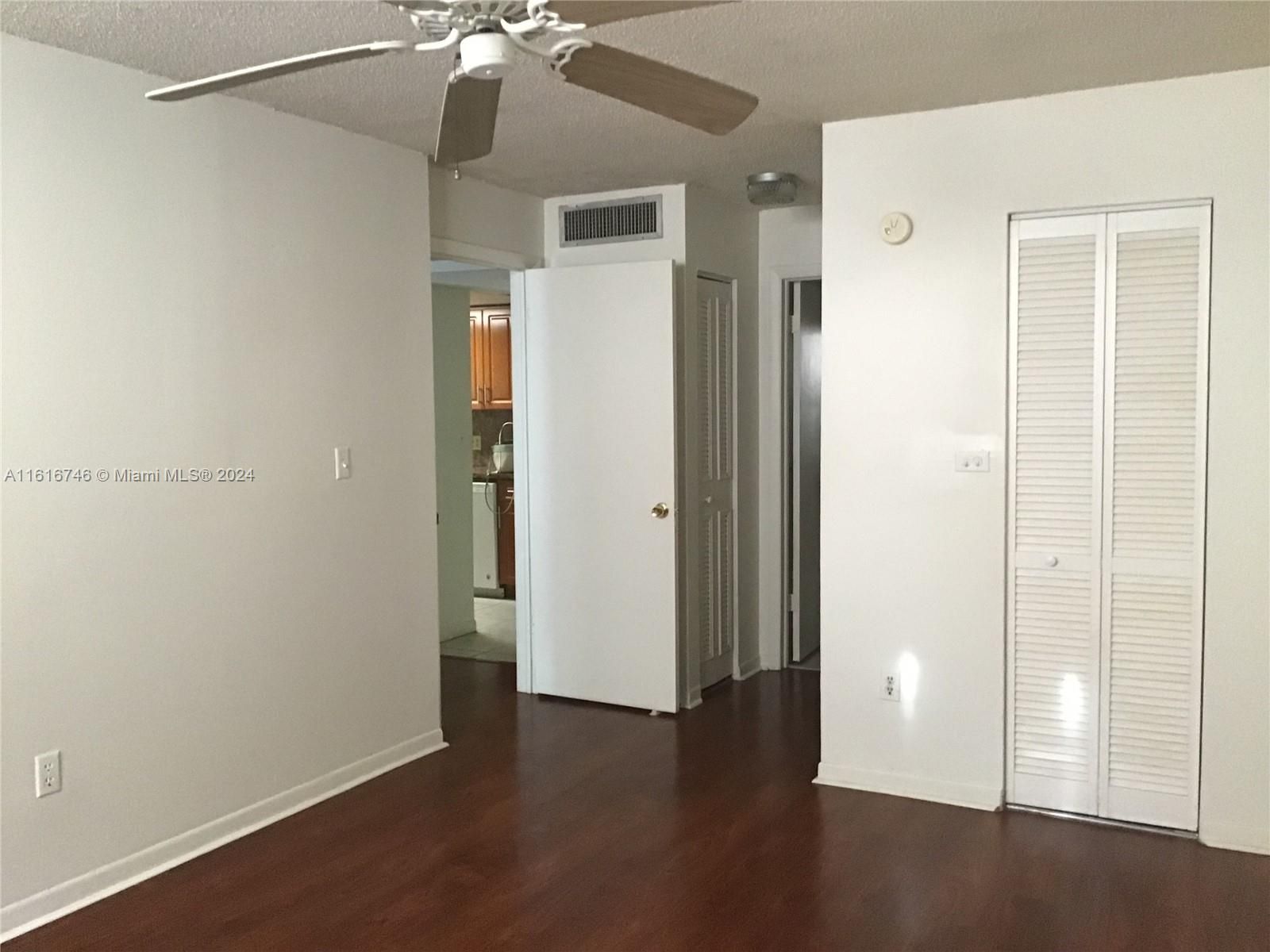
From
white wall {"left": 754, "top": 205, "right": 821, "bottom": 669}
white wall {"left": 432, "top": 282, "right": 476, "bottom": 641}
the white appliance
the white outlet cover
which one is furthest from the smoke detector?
the white appliance

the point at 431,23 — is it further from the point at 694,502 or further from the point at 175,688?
the point at 694,502

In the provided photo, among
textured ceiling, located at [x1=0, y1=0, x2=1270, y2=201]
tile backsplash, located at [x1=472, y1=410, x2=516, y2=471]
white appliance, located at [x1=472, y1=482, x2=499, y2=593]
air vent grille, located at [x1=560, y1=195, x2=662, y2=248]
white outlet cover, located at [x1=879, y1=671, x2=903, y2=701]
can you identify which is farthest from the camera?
tile backsplash, located at [x1=472, y1=410, x2=516, y2=471]

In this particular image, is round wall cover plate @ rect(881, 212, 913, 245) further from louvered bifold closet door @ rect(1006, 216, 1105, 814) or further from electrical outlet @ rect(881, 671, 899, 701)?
electrical outlet @ rect(881, 671, 899, 701)

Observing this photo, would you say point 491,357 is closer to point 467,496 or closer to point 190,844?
point 467,496

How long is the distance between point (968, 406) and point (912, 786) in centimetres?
134

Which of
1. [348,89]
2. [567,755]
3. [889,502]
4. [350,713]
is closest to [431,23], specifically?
[348,89]

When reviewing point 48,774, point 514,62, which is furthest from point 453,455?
point 514,62

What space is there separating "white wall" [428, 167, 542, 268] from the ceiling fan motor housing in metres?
2.57

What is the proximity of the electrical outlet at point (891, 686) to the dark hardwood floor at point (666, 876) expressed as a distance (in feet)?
1.15

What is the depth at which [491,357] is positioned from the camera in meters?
7.65

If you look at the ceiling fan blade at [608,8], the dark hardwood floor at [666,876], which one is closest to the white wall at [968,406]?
the dark hardwood floor at [666,876]

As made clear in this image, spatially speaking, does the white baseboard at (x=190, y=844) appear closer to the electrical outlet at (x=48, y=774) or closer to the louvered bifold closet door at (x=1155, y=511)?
the electrical outlet at (x=48, y=774)

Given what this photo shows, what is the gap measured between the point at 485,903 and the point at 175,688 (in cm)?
115

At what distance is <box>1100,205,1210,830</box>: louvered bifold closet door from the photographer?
10.8 ft
